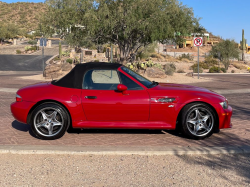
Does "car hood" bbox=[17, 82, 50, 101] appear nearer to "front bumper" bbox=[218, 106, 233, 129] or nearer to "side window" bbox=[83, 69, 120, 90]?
"side window" bbox=[83, 69, 120, 90]

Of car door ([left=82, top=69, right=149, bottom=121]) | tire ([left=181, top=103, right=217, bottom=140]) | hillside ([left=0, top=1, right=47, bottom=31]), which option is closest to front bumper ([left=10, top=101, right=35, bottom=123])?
car door ([left=82, top=69, right=149, bottom=121])

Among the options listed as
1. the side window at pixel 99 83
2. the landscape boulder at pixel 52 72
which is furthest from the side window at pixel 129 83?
the landscape boulder at pixel 52 72

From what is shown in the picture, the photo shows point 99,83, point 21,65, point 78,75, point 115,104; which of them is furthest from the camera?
point 21,65

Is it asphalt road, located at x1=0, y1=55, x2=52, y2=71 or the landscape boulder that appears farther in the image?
asphalt road, located at x1=0, y1=55, x2=52, y2=71

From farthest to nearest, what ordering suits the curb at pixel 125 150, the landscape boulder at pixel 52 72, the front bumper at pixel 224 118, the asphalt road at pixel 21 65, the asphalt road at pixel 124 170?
the asphalt road at pixel 21 65 < the landscape boulder at pixel 52 72 < the front bumper at pixel 224 118 < the curb at pixel 125 150 < the asphalt road at pixel 124 170

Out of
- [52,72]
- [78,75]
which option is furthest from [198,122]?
[52,72]

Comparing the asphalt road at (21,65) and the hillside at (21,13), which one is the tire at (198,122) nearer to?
the asphalt road at (21,65)

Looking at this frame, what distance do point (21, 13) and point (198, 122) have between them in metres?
148

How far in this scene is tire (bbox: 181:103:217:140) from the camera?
21.1 feet

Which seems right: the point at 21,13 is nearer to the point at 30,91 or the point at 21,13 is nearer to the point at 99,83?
the point at 30,91

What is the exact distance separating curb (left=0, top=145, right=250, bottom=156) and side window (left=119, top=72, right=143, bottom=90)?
1259 millimetres

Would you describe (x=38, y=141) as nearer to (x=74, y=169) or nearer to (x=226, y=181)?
(x=74, y=169)

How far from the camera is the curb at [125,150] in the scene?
553 centimetres

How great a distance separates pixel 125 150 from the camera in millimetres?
5605
